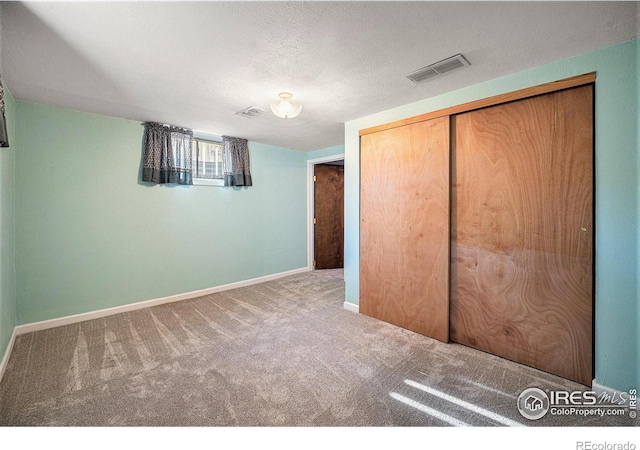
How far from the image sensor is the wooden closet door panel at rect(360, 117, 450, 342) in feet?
8.07

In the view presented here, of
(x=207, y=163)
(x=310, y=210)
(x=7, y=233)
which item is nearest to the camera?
(x=7, y=233)

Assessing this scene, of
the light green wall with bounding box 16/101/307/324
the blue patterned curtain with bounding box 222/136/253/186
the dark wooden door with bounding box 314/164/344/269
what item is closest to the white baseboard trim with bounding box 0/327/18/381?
the light green wall with bounding box 16/101/307/324

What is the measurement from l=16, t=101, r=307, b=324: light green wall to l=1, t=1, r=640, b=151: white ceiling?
0.51 metres

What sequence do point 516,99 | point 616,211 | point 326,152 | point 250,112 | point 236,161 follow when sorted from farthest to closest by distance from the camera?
point 326,152
point 236,161
point 250,112
point 516,99
point 616,211

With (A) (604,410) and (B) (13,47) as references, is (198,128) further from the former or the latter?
(A) (604,410)

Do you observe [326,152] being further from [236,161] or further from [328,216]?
[236,161]

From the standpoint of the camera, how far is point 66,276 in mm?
2857

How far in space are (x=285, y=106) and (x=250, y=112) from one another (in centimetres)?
79

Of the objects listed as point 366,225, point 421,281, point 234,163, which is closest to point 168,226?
point 234,163

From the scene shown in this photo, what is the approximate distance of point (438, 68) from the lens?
78.7 inches

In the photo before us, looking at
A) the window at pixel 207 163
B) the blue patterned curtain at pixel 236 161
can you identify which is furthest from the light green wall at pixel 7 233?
the blue patterned curtain at pixel 236 161

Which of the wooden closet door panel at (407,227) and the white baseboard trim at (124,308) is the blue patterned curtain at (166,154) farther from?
the wooden closet door panel at (407,227)

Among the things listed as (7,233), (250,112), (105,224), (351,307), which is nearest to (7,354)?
(7,233)

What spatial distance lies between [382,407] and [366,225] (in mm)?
1806
